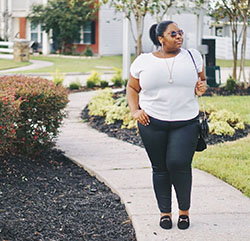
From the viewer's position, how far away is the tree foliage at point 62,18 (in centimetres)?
3453

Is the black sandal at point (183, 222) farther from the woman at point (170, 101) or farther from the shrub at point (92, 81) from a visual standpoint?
the shrub at point (92, 81)

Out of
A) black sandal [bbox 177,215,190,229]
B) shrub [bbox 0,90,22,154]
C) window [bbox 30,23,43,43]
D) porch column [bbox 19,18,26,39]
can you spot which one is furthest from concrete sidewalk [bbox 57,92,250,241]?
porch column [bbox 19,18,26,39]

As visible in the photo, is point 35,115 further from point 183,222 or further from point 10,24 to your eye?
point 10,24

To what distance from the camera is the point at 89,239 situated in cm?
455

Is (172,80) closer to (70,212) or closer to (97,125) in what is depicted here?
(70,212)

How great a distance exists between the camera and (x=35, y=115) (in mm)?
6480

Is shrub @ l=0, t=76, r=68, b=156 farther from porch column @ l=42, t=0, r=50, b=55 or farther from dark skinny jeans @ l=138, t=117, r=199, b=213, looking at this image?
porch column @ l=42, t=0, r=50, b=55

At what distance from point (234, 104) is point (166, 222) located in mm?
7699

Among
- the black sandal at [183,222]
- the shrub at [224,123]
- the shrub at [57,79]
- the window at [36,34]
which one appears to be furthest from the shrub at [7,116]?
the window at [36,34]

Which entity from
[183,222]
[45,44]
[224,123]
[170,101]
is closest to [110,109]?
[224,123]

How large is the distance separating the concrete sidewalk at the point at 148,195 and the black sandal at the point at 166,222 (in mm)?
43

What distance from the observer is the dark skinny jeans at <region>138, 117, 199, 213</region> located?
4359 mm

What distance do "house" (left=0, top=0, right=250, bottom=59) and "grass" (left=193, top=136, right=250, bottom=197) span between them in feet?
86.7

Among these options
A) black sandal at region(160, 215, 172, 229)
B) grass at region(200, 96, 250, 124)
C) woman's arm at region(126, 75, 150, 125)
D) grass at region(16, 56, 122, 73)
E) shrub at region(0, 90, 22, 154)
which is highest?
woman's arm at region(126, 75, 150, 125)
